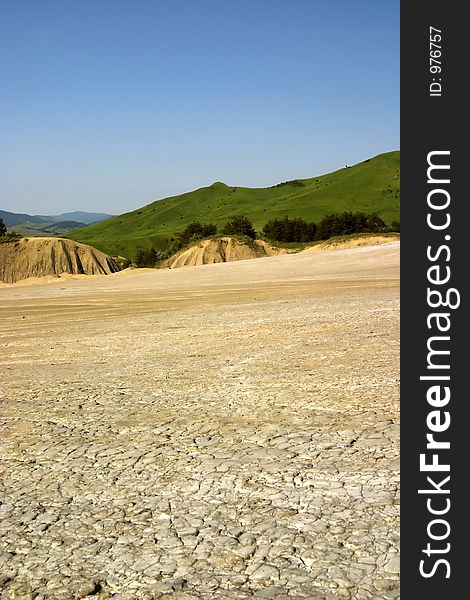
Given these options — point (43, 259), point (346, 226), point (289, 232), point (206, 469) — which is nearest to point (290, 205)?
point (346, 226)

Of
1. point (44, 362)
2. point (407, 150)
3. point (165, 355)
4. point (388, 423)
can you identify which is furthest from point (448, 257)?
point (44, 362)

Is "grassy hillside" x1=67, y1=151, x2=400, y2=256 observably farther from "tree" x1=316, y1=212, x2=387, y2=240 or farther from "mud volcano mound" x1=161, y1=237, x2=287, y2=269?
"mud volcano mound" x1=161, y1=237, x2=287, y2=269

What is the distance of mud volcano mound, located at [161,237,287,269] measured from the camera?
205ft

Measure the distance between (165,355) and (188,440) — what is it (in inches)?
204

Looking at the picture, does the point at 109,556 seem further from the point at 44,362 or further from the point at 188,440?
the point at 44,362

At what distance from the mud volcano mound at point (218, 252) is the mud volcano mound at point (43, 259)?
8353 mm

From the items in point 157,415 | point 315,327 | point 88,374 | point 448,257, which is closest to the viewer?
point 448,257

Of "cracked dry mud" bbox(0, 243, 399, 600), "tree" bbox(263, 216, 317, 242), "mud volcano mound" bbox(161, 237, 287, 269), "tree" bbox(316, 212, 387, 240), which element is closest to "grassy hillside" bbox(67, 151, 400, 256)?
"tree" bbox(316, 212, 387, 240)

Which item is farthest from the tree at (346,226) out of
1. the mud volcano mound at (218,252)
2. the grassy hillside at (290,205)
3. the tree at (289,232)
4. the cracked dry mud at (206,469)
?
the cracked dry mud at (206,469)

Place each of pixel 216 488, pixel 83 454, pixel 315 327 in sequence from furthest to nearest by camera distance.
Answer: pixel 315 327 < pixel 83 454 < pixel 216 488

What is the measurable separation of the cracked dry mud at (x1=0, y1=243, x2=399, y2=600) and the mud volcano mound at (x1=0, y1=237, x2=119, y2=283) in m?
53.8

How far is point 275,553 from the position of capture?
14.0 feet

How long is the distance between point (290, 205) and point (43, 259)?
96.0 meters

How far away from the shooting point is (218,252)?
207ft
